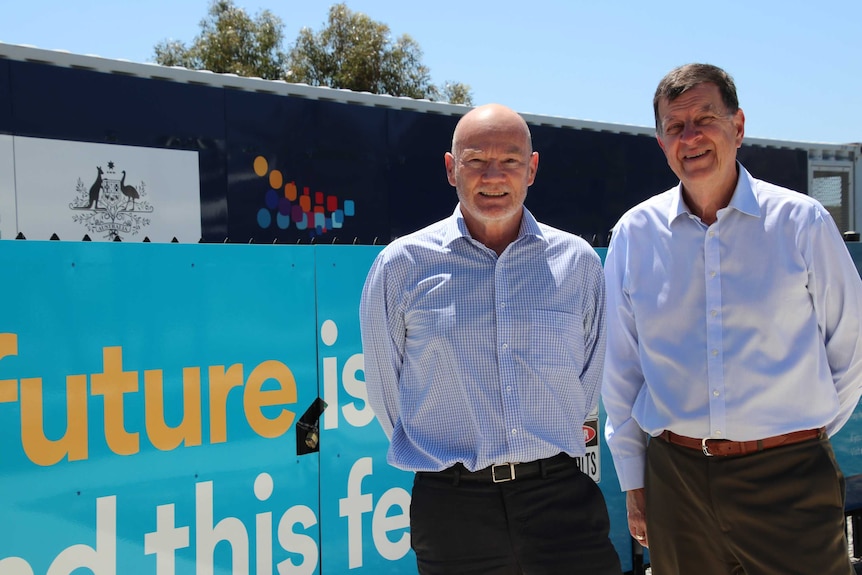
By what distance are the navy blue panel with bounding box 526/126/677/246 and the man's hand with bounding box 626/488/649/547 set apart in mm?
5915

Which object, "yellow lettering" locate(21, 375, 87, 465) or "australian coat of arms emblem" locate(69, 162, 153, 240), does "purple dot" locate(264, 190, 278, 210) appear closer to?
"australian coat of arms emblem" locate(69, 162, 153, 240)

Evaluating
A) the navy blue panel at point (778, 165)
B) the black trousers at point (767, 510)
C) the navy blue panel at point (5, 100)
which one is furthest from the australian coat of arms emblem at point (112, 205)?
the navy blue panel at point (778, 165)

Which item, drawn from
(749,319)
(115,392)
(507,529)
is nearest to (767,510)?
(749,319)

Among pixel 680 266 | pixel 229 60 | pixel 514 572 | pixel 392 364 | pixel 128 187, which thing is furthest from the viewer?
pixel 229 60

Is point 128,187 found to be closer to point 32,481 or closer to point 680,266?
point 32,481

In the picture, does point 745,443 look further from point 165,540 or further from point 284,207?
point 284,207

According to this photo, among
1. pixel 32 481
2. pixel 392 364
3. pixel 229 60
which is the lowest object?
pixel 32 481

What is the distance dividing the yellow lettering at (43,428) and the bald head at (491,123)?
1426 mm

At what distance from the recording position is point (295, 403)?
121 inches

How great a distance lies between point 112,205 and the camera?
20.3 ft

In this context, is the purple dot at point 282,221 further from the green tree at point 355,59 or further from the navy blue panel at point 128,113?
the green tree at point 355,59

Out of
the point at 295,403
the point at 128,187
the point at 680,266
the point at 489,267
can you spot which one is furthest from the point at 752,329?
the point at 128,187

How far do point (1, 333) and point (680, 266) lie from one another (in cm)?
206

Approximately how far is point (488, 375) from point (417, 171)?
5.93m
